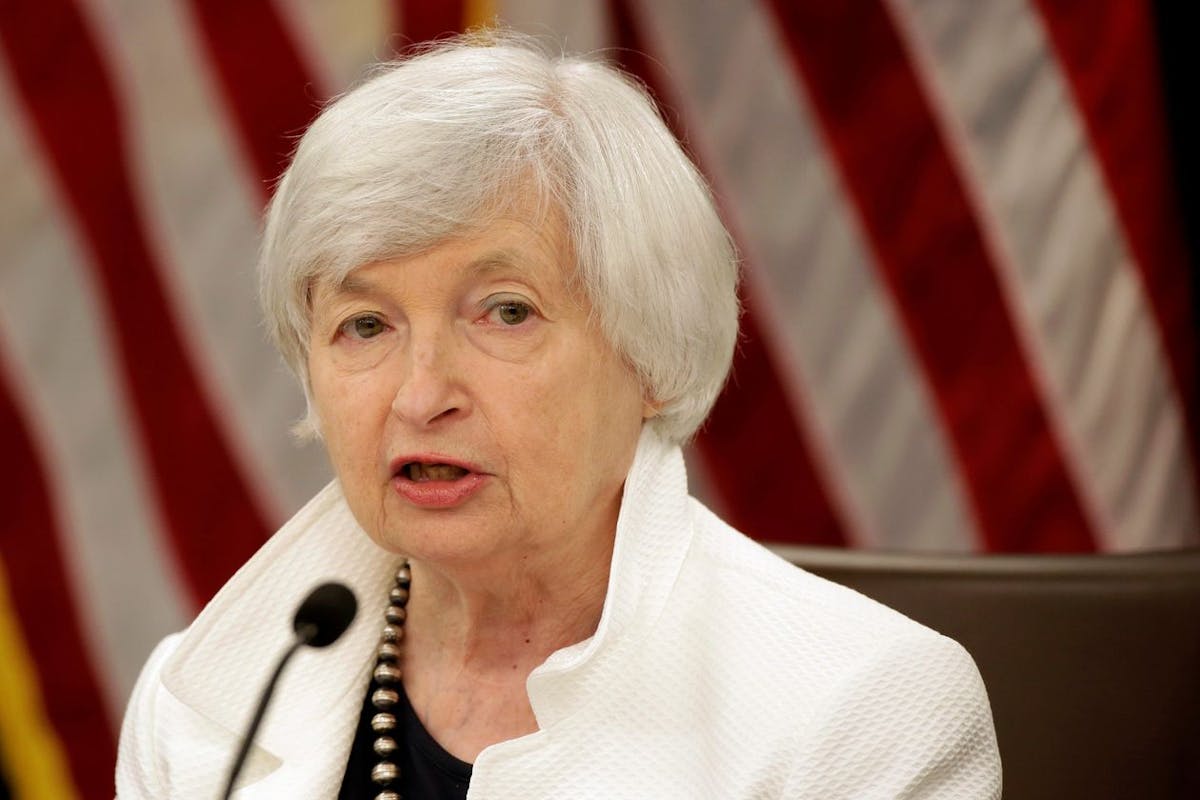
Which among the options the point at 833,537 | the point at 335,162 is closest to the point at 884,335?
the point at 833,537

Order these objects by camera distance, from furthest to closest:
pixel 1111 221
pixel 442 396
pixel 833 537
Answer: pixel 833 537, pixel 1111 221, pixel 442 396

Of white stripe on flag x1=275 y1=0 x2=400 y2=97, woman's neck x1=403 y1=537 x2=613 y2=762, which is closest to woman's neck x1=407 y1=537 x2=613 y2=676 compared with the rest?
woman's neck x1=403 y1=537 x2=613 y2=762

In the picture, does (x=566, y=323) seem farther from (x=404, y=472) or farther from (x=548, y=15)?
(x=548, y=15)

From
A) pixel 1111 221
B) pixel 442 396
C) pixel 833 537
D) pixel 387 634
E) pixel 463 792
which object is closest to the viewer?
pixel 442 396

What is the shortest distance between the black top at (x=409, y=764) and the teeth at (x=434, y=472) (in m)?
0.29

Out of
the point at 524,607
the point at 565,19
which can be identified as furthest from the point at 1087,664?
the point at 565,19

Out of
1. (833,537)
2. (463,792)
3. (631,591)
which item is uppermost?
(631,591)

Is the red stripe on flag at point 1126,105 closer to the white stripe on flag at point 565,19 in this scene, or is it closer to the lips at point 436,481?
the white stripe on flag at point 565,19

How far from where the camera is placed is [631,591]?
139cm

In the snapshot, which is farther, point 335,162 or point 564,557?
point 564,557

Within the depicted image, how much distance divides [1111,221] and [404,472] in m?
1.63

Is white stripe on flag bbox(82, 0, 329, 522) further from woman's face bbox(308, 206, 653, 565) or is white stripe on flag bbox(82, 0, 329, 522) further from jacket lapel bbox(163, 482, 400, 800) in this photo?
woman's face bbox(308, 206, 653, 565)

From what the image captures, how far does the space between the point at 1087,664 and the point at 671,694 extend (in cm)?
49

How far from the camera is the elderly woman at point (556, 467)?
51.9 inches
